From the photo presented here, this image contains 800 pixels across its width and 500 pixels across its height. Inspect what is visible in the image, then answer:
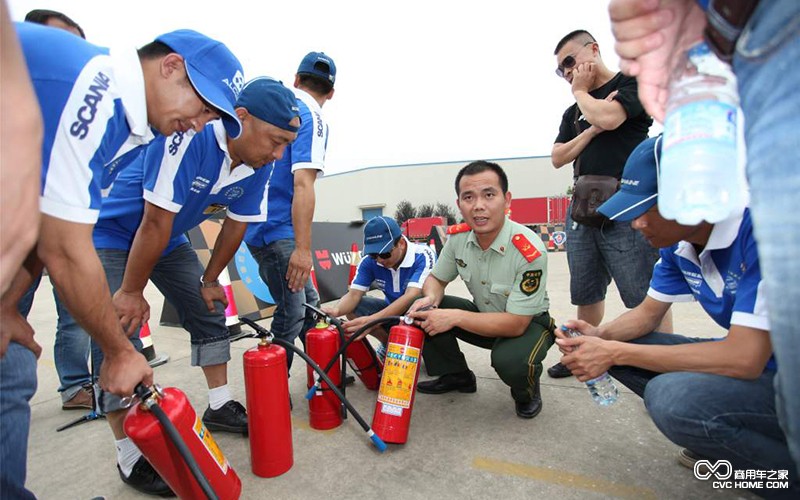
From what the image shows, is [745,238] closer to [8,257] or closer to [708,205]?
[708,205]

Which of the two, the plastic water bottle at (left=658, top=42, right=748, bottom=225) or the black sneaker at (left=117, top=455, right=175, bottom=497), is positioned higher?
the plastic water bottle at (left=658, top=42, right=748, bottom=225)

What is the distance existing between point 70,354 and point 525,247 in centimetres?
267

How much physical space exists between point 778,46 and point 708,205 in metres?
0.19

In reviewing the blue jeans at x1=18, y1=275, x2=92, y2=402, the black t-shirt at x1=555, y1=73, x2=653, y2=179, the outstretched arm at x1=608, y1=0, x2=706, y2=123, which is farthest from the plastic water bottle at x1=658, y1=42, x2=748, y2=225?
the blue jeans at x1=18, y1=275, x2=92, y2=402

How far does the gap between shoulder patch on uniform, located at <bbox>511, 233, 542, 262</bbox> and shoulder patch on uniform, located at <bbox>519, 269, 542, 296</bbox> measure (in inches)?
2.7

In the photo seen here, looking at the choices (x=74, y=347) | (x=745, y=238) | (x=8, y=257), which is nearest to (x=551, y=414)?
(x=745, y=238)

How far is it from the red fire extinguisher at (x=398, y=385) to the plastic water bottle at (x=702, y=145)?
1.34 metres

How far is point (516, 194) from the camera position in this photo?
30.1 metres

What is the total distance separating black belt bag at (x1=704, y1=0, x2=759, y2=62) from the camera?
0.47 metres

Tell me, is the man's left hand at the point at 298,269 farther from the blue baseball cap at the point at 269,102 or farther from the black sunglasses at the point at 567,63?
the black sunglasses at the point at 567,63

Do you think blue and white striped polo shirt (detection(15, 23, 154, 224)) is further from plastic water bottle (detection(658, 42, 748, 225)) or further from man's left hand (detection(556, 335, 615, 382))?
man's left hand (detection(556, 335, 615, 382))

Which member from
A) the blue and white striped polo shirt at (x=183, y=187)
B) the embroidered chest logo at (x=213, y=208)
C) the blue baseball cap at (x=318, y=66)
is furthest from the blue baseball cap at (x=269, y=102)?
the blue baseball cap at (x=318, y=66)

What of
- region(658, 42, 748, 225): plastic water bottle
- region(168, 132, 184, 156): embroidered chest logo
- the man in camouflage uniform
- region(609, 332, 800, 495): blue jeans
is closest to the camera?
region(658, 42, 748, 225): plastic water bottle

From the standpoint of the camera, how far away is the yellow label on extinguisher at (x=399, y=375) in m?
1.75
